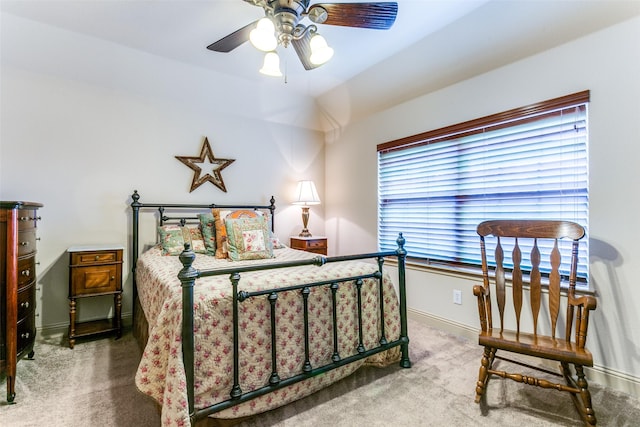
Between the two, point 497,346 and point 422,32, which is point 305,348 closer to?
point 497,346

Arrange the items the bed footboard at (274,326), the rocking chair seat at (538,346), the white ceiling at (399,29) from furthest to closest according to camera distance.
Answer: the white ceiling at (399,29), the rocking chair seat at (538,346), the bed footboard at (274,326)

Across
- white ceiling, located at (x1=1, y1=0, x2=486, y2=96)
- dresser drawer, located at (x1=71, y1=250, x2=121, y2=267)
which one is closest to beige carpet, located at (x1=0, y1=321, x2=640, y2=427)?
dresser drawer, located at (x1=71, y1=250, x2=121, y2=267)

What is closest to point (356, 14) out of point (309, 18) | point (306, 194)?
point (309, 18)

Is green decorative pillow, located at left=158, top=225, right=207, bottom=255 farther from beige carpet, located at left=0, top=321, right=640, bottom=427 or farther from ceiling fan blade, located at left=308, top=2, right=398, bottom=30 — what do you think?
ceiling fan blade, located at left=308, top=2, right=398, bottom=30

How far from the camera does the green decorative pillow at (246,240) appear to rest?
2.53 meters

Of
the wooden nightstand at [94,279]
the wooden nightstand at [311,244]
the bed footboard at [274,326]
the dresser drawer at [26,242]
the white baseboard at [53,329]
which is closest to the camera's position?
the bed footboard at [274,326]

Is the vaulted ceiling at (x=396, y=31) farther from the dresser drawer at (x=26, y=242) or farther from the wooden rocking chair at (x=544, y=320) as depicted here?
the dresser drawer at (x=26, y=242)

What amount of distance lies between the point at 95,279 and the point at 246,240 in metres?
1.29

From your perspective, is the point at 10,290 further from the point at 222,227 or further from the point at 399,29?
the point at 399,29

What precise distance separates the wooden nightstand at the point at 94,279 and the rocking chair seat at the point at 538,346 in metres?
2.81

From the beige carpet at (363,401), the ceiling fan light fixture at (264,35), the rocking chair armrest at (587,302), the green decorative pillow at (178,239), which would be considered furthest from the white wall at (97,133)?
the rocking chair armrest at (587,302)

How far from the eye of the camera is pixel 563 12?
6.33 feet

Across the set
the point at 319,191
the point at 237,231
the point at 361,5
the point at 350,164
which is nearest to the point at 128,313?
the point at 237,231

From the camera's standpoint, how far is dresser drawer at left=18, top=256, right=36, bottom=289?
1889 mm
